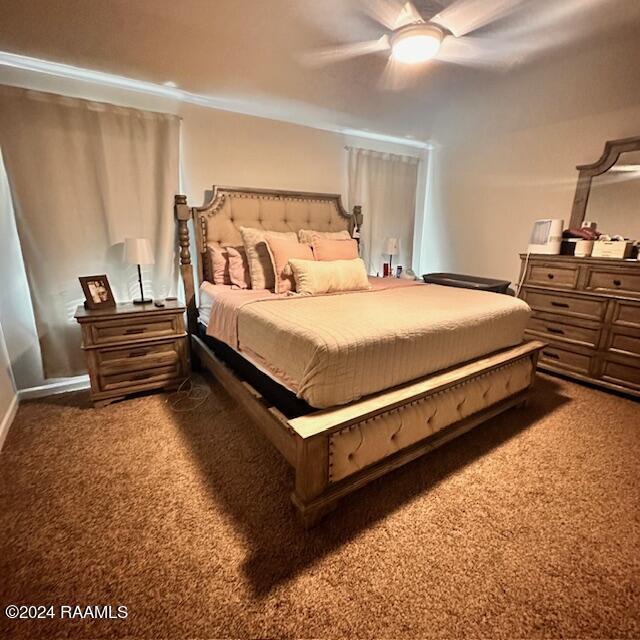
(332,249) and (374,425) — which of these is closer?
(374,425)

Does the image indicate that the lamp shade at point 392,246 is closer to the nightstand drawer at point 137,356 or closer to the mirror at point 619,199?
the mirror at point 619,199

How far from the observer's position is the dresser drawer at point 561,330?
2557 mm

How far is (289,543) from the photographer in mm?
1296

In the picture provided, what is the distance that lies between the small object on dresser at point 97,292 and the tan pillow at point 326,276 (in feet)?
4.38

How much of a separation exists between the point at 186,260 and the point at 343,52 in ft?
6.20

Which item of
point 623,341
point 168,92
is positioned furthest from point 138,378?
point 623,341

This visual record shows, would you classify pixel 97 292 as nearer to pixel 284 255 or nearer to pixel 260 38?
pixel 284 255

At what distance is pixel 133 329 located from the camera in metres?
2.31

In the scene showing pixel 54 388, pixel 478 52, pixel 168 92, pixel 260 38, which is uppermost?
pixel 478 52

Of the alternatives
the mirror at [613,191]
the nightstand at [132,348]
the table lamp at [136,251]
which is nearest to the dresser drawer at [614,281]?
the mirror at [613,191]

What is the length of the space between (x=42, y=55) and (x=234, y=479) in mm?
2810

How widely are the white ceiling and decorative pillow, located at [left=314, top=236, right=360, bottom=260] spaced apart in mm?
1233

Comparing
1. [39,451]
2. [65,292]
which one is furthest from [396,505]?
[65,292]

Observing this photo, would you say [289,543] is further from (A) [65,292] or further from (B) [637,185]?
(B) [637,185]
